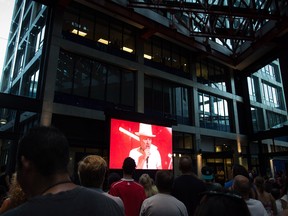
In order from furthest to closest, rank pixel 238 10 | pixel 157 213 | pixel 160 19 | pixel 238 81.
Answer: pixel 238 81, pixel 160 19, pixel 238 10, pixel 157 213

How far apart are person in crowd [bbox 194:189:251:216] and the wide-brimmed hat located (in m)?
9.77

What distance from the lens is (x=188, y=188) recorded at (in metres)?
3.67

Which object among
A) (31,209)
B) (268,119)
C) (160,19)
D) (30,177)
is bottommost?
(31,209)

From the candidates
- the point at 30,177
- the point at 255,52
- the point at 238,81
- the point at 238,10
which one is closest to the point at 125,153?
the point at 30,177

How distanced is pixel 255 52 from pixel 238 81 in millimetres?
4235

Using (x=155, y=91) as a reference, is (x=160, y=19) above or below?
above

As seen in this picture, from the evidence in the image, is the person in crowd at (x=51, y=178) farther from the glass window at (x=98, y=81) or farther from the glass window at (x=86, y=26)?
the glass window at (x=86, y=26)

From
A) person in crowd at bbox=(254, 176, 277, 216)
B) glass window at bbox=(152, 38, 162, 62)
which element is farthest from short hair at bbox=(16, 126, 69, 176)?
glass window at bbox=(152, 38, 162, 62)

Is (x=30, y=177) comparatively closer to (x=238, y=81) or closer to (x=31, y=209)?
(x=31, y=209)

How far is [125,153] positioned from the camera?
10.1 m

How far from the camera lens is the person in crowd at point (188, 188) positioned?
11.9ft

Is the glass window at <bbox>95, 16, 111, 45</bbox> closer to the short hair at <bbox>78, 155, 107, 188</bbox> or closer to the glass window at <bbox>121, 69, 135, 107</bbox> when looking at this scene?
the glass window at <bbox>121, 69, 135, 107</bbox>

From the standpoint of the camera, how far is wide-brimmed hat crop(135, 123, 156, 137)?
11048 millimetres

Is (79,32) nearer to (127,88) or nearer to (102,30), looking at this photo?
(102,30)
